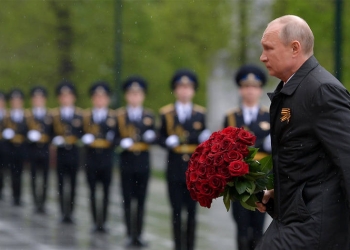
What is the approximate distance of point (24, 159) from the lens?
1978 centimetres

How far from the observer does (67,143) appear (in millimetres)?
15906

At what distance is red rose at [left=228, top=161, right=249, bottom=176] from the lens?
511 centimetres

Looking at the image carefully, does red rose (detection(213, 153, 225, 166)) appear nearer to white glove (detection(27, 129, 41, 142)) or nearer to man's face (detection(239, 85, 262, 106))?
man's face (detection(239, 85, 262, 106))

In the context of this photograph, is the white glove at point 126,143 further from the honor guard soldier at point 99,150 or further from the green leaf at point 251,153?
the green leaf at point 251,153

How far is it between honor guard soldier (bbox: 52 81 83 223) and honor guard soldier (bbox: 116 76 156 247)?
2.48 metres

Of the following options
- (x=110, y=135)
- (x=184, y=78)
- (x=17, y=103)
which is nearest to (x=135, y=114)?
(x=110, y=135)

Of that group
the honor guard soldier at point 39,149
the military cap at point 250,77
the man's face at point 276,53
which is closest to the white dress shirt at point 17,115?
the honor guard soldier at point 39,149

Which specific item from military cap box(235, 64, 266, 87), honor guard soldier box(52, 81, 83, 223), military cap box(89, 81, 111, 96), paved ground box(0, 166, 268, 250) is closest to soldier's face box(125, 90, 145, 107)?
paved ground box(0, 166, 268, 250)

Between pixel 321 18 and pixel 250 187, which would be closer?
pixel 250 187

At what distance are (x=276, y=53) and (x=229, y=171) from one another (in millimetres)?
670

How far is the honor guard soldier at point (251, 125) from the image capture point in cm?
991

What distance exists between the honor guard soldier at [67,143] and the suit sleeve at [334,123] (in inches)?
423

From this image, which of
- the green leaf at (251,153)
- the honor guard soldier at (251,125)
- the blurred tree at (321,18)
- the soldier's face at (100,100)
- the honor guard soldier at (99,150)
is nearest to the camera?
the green leaf at (251,153)

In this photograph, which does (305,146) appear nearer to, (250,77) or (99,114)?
(250,77)
